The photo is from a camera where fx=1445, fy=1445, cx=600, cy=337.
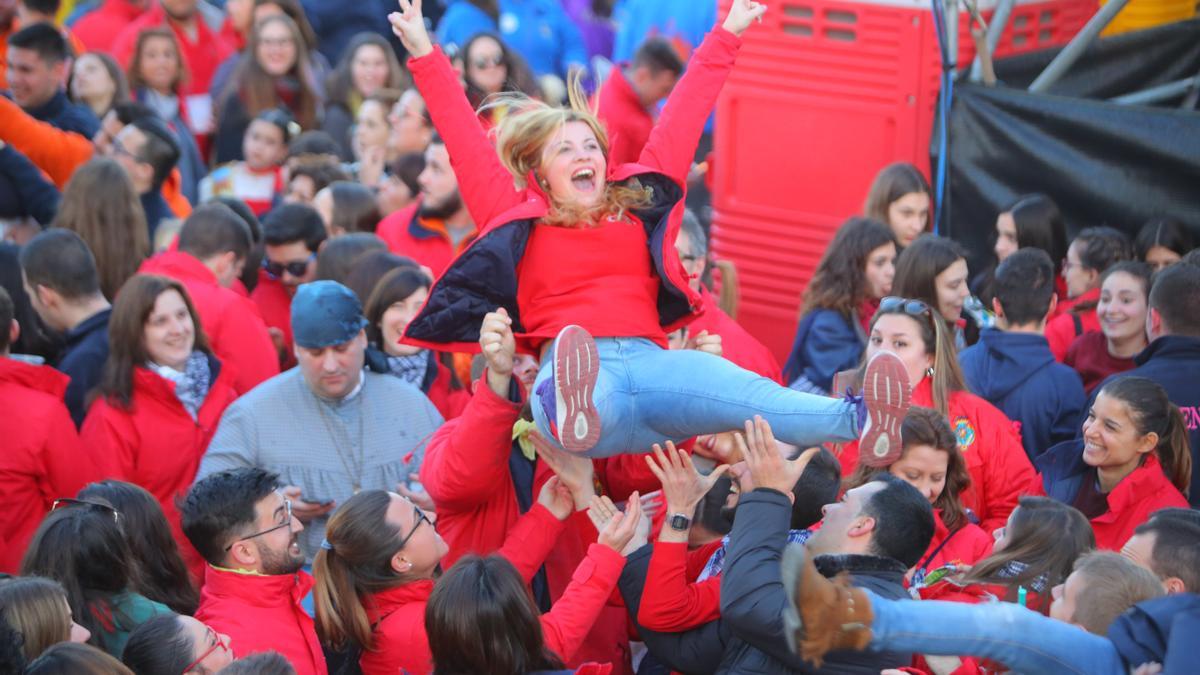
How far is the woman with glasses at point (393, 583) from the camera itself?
3729mm

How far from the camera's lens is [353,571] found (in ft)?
12.6

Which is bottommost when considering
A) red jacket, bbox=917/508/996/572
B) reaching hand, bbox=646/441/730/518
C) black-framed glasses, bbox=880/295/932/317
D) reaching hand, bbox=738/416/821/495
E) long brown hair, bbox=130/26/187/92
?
red jacket, bbox=917/508/996/572

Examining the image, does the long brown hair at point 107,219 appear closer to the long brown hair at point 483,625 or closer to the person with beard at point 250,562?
the person with beard at point 250,562

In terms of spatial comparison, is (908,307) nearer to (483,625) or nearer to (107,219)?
(483,625)

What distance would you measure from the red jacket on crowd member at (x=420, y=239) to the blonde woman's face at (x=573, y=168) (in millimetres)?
2459

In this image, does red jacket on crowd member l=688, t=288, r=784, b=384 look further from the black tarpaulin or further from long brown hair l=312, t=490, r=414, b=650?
the black tarpaulin

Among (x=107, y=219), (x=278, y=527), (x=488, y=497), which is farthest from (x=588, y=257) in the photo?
(x=107, y=219)

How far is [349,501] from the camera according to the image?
3896 mm

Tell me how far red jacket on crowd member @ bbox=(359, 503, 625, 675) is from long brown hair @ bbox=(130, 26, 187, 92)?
19.5 ft

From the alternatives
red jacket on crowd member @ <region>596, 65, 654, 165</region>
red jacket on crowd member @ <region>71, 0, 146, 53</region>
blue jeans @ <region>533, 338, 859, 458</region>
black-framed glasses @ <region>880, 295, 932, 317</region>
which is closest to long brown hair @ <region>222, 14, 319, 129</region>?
red jacket on crowd member @ <region>71, 0, 146, 53</region>

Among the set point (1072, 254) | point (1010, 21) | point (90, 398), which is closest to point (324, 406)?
point (90, 398)

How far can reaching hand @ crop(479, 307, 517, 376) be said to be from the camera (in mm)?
3818

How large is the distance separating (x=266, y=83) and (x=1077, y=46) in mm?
4888

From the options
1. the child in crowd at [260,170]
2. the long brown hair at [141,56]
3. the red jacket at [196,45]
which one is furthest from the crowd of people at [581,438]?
the red jacket at [196,45]
